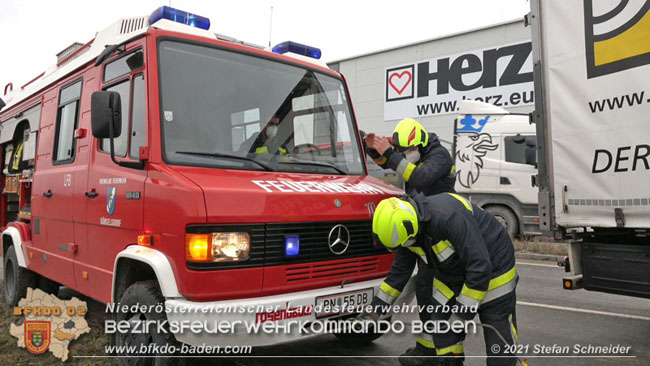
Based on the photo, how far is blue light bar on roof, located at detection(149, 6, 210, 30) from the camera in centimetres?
359

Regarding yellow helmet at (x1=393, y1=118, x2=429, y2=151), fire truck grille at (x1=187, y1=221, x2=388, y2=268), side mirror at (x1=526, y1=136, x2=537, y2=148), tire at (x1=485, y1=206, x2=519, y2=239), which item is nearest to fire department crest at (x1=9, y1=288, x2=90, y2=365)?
fire truck grille at (x1=187, y1=221, x2=388, y2=268)

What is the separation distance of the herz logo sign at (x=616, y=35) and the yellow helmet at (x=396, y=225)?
2.22m

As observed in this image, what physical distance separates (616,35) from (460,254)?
7.63ft

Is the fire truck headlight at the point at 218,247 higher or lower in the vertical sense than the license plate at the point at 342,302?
higher

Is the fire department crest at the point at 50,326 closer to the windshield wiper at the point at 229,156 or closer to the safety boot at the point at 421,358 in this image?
the windshield wiper at the point at 229,156

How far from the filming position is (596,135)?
394 centimetres

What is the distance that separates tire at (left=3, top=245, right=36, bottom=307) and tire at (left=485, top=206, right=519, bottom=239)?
8133 mm

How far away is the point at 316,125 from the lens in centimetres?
411

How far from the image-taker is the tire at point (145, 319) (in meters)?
2.93

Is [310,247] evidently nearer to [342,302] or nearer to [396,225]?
[342,302]

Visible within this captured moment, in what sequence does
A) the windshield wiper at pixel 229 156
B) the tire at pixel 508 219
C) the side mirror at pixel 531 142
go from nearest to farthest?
the windshield wiper at pixel 229 156
the side mirror at pixel 531 142
the tire at pixel 508 219

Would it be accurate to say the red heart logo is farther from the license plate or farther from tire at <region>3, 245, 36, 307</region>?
the license plate

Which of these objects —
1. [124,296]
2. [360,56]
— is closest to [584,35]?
[124,296]

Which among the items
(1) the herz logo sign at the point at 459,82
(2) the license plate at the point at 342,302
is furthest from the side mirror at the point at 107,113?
(1) the herz logo sign at the point at 459,82
